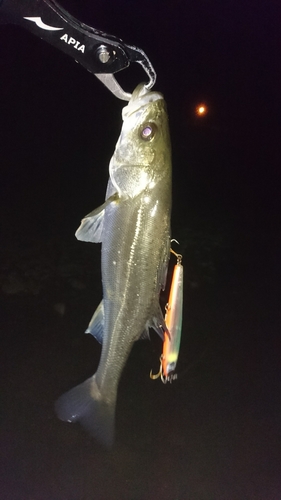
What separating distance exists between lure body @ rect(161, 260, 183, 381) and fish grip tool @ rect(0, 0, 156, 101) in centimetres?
77

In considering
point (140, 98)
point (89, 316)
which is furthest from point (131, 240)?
point (89, 316)

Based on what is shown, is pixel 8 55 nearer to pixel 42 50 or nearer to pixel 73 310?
pixel 42 50

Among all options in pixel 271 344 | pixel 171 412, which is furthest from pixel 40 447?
pixel 271 344

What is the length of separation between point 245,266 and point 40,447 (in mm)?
3940

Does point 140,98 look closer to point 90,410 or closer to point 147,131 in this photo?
point 147,131

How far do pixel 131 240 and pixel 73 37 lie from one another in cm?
→ 68

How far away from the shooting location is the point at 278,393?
3.40m

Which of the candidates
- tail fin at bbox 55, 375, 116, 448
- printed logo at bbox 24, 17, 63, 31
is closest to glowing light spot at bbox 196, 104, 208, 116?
printed logo at bbox 24, 17, 63, 31

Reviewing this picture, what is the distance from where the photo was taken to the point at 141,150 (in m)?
1.35

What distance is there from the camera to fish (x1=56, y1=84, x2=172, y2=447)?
1.30 m

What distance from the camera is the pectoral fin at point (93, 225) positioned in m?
1.30

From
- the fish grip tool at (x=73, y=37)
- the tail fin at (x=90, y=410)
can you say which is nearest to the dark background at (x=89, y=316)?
the tail fin at (x=90, y=410)

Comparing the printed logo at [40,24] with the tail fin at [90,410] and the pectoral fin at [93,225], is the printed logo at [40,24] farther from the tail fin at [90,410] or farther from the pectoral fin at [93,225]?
the tail fin at [90,410]

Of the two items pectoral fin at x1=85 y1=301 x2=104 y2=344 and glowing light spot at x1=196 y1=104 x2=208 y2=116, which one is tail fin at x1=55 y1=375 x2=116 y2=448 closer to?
pectoral fin at x1=85 y1=301 x2=104 y2=344
